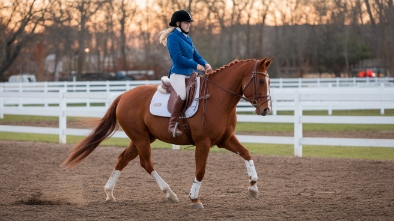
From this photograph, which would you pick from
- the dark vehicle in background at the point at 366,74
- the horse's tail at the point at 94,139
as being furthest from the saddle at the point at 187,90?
the dark vehicle in background at the point at 366,74

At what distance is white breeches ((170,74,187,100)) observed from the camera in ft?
26.7

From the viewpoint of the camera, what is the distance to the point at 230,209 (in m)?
7.63

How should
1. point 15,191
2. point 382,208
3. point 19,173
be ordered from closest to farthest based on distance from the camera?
point 382,208, point 15,191, point 19,173

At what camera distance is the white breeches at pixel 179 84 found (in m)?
8.14

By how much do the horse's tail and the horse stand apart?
0.30m

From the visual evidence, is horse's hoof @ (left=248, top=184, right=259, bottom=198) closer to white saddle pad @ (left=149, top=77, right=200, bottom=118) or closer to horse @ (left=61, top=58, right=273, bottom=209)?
horse @ (left=61, top=58, right=273, bottom=209)

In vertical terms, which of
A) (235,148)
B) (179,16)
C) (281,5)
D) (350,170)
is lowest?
(350,170)

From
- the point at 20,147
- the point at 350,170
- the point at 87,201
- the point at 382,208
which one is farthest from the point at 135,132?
the point at 20,147

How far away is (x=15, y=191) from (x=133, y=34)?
4125 cm

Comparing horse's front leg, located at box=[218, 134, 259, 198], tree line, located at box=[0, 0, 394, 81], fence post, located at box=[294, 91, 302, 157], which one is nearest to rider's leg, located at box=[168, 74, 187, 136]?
horse's front leg, located at box=[218, 134, 259, 198]

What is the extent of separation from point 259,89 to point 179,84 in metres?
1.04

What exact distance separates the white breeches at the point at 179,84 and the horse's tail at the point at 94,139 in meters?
1.32

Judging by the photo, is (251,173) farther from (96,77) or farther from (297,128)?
(96,77)

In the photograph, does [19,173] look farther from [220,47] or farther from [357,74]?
[357,74]
